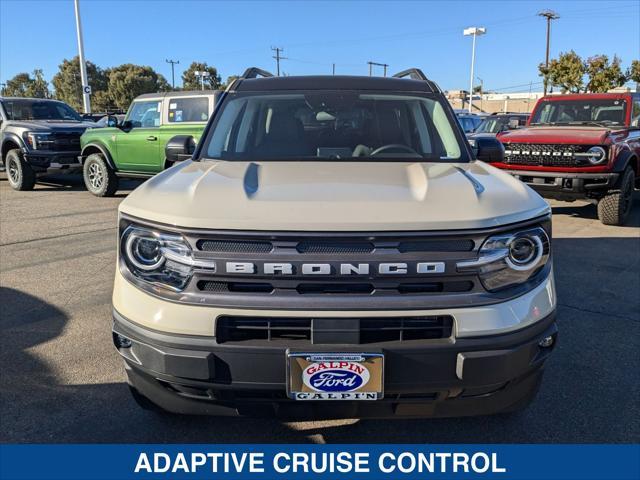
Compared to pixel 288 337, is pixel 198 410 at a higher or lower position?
lower

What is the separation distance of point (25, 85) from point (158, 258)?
3218 inches

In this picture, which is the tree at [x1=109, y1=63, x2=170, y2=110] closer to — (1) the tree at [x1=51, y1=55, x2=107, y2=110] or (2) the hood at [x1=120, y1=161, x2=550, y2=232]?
(1) the tree at [x1=51, y1=55, x2=107, y2=110]

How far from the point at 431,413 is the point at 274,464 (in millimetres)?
799

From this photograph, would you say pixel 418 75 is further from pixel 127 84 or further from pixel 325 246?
pixel 127 84

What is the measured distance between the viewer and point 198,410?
2090 millimetres

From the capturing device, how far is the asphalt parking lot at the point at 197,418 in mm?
2600

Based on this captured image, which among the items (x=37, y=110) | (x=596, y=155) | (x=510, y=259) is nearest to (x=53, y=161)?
(x=37, y=110)

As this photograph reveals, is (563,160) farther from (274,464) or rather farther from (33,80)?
(33,80)

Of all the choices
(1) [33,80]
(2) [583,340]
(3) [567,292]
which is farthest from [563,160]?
(1) [33,80]

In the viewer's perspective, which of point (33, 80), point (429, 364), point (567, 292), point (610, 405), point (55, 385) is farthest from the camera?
point (33, 80)

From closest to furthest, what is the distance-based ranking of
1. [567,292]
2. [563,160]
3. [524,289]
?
[524,289], [567,292], [563,160]

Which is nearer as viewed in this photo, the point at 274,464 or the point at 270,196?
the point at 270,196

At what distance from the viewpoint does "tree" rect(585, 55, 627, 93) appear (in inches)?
1136

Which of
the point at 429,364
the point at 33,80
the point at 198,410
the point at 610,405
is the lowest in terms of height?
the point at 610,405
